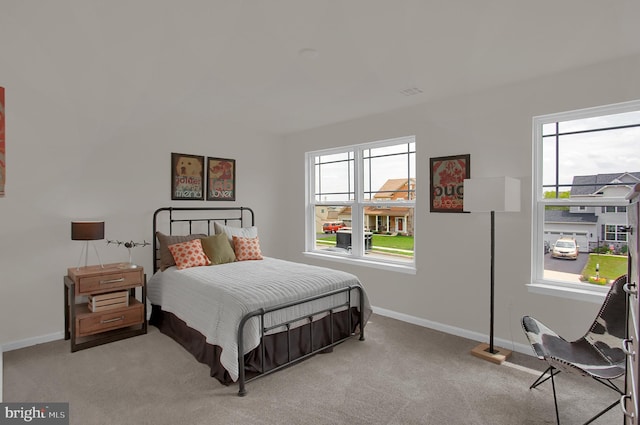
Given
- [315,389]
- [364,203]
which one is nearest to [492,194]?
[364,203]

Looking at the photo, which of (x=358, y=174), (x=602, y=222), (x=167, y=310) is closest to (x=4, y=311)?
(x=167, y=310)

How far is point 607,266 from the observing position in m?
2.96

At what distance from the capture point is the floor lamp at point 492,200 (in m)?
2.92

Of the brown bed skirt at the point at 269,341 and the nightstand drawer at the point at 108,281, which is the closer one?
the brown bed skirt at the point at 269,341

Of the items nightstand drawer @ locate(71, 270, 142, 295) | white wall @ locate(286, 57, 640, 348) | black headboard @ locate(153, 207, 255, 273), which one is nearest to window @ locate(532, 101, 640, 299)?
white wall @ locate(286, 57, 640, 348)

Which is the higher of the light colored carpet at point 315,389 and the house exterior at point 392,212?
the house exterior at point 392,212

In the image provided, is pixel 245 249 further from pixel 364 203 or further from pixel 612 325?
pixel 612 325

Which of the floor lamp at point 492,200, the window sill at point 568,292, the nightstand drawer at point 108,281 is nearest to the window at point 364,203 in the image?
the floor lamp at point 492,200

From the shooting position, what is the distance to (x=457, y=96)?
143 inches

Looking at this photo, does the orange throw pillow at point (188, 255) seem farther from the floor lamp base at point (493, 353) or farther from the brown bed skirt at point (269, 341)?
the floor lamp base at point (493, 353)

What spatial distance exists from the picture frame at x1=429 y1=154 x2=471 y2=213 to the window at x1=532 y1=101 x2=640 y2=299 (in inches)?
25.0

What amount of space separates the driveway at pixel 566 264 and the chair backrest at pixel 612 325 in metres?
0.68

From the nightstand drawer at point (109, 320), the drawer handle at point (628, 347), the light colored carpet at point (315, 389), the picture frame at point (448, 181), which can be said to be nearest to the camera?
the drawer handle at point (628, 347)

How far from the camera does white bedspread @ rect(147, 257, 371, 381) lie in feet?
8.77
